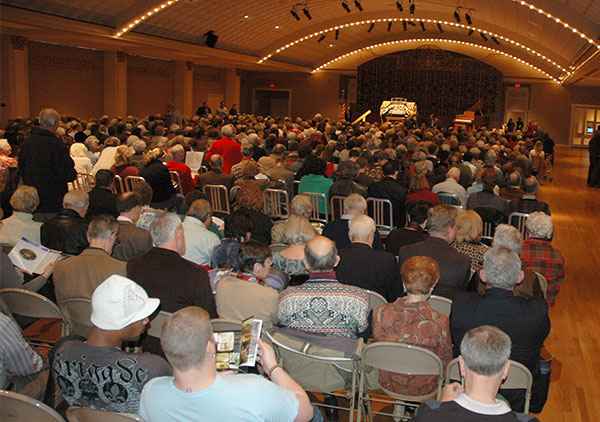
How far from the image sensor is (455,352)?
3654mm

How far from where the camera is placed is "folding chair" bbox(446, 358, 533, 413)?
3.06 metres

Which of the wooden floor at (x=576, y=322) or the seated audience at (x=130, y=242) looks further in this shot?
the seated audience at (x=130, y=242)

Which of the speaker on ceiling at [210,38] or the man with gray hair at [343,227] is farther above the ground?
the speaker on ceiling at [210,38]

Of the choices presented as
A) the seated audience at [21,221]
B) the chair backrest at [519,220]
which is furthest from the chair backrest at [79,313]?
the chair backrest at [519,220]

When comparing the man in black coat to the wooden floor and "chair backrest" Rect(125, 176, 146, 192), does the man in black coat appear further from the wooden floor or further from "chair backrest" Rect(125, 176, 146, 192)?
"chair backrest" Rect(125, 176, 146, 192)

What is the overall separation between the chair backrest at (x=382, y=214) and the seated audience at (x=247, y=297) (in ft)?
12.9

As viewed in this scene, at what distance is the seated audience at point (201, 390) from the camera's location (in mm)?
2234

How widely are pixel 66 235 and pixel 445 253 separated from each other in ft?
9.86

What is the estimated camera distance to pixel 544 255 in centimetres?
526

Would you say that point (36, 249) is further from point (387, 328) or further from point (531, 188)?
point (531, 188)

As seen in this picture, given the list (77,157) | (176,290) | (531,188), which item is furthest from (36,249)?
(531,188)

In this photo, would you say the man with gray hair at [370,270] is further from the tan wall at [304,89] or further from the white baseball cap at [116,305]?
the tan wall at [304,89]

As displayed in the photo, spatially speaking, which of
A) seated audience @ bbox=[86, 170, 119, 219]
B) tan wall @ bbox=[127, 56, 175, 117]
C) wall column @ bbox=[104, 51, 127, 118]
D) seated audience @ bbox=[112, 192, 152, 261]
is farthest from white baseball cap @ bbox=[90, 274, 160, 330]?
tan wall @ bbox=[127, 56, 175, 117]

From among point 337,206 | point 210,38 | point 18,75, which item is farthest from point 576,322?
point 210,38
